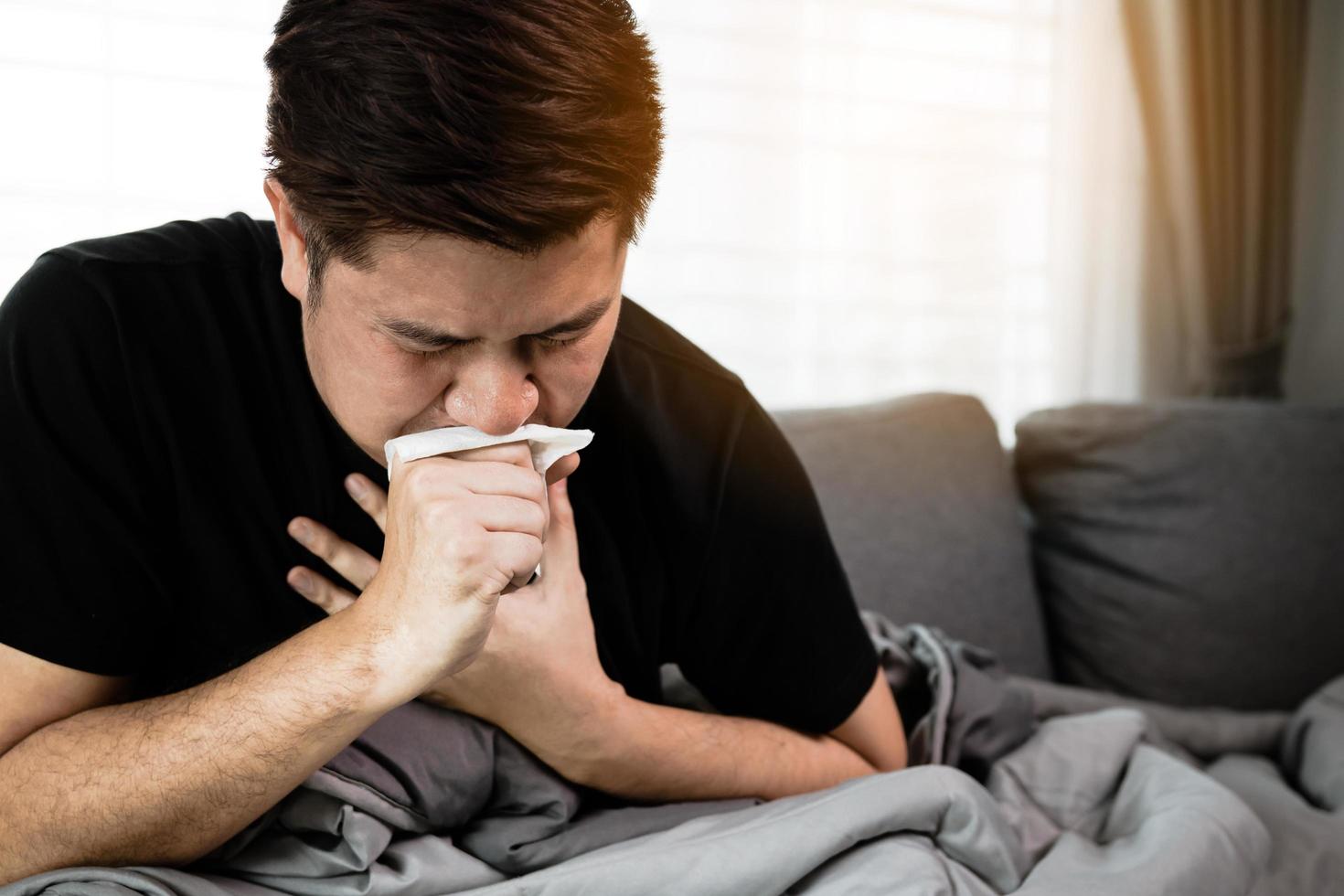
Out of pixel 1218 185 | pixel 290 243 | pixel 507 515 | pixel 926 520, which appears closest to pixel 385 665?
pixel 507 515

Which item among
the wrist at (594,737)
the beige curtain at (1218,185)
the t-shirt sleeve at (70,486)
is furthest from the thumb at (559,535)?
the beige curtain at (1218,185)

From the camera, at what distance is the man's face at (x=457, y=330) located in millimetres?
851

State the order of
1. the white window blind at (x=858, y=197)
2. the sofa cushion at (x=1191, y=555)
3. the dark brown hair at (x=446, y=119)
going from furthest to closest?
1. the white window blind at (x=858, y=197)
2. the sofa cushion at (x=1191, y=555)
3. the dark brown hair at (x=446, y=119)

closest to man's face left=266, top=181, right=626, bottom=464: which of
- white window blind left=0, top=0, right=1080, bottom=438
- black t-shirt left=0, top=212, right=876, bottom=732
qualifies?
black t-shirt left=0, top=212, right=876, bottom=732

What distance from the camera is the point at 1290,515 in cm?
205

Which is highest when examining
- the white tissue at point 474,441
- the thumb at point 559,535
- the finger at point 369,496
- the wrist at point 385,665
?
the white tissue at point 474,441

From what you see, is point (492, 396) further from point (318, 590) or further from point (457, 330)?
point (318, 590)

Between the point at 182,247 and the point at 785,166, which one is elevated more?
the point at 785,166

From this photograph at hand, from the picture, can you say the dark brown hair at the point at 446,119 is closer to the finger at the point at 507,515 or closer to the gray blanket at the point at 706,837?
the finger at the point at 507,515

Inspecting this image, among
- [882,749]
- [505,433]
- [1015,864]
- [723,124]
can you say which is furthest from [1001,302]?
[505,433]

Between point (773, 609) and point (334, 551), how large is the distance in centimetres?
46

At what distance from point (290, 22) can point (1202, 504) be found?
5.73 ft

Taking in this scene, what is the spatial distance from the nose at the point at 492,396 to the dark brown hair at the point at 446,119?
0.35 ft

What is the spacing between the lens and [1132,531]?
2.04 metres
